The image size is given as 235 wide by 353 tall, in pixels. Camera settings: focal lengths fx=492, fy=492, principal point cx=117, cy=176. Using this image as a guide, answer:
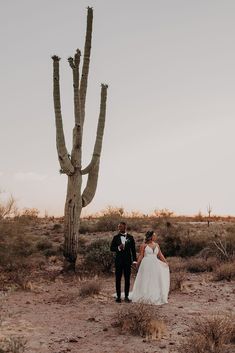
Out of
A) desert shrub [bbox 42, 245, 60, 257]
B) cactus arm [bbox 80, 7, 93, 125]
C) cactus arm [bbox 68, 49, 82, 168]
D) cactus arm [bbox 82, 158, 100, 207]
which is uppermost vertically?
cactus arm [bbox 80, 7, 93, 125]

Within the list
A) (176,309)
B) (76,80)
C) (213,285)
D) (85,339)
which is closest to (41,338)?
(85,339)

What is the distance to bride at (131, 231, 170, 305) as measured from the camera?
10250 mm

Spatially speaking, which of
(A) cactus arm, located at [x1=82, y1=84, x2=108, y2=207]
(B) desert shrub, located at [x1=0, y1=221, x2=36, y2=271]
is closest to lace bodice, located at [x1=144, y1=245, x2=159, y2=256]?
(A) cactus arm, located at [x1=82, y1=84, x2=108, y2=207]

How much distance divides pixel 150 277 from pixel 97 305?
1.25 metres

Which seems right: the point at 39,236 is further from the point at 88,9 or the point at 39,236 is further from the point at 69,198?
the point at 88,9

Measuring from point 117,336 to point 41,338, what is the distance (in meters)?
1.18

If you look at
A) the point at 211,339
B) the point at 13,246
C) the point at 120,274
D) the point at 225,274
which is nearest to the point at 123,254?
the point at 120,274

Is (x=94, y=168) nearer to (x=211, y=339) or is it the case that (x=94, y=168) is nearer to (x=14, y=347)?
(x=211, y=339)

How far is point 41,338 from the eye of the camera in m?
7.66

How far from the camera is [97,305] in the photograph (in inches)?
396

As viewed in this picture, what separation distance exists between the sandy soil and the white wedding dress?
0.98 feet

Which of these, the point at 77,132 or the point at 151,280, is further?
the point at 77,132

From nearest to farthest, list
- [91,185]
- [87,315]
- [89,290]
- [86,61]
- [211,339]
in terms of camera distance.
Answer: [211,339], [87,315], [89,290], [86,61], [91,185]

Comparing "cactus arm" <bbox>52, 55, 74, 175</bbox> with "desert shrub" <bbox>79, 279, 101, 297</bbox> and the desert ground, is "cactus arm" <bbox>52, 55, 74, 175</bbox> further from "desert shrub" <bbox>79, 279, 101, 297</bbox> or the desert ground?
"desert shrub" <bbox>79, 279, 101, 297</bbox>
